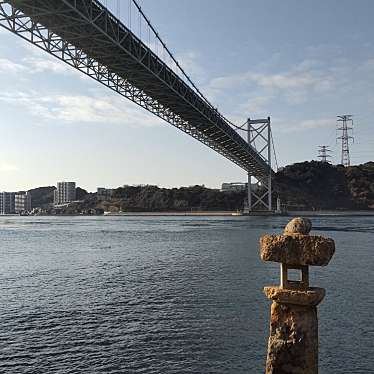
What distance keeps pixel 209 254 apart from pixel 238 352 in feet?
61.0

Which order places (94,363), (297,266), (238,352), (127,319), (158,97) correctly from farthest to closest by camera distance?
(158,97) < (127,319) < (238,352) < (94,363) < (297,266)

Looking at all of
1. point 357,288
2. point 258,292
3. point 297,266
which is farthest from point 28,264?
A: point 297,266

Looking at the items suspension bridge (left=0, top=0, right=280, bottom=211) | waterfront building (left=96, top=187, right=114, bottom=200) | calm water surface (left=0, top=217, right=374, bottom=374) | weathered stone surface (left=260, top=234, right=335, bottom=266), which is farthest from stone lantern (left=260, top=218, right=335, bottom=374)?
waterfront building (left=96, top=187, right=114, bottom=200)

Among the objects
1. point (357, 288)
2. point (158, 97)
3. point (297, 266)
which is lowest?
point (357, 288)

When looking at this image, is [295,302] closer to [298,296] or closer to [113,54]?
[298,296]

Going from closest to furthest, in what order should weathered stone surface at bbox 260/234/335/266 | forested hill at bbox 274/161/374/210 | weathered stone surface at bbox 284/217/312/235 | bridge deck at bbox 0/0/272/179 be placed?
weathered stone surface at bbox 260/234/335/266, weathered stone surface at bbox 284/217/312/235, bridge deck at bbox 0/0/272/179, forested hill at bbox 274/161/374/210

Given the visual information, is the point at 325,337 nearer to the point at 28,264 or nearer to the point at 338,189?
the point at 28,264

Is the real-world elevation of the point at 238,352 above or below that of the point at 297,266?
below

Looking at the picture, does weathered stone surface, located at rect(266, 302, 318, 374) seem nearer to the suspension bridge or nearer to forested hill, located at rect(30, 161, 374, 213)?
the suspension bridge

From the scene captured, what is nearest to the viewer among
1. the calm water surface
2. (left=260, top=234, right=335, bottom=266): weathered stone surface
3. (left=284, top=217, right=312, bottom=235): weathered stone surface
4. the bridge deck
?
(left=260, top=234, right=335, bottom=266): weathered stone surface

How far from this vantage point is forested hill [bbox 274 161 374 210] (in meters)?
121

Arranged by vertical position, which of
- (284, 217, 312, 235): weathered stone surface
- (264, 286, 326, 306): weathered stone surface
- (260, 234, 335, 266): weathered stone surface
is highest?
(284, 217, 312, 235): weathered stone surface

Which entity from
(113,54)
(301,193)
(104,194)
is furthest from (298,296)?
(104,194)

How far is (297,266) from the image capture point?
404cm
